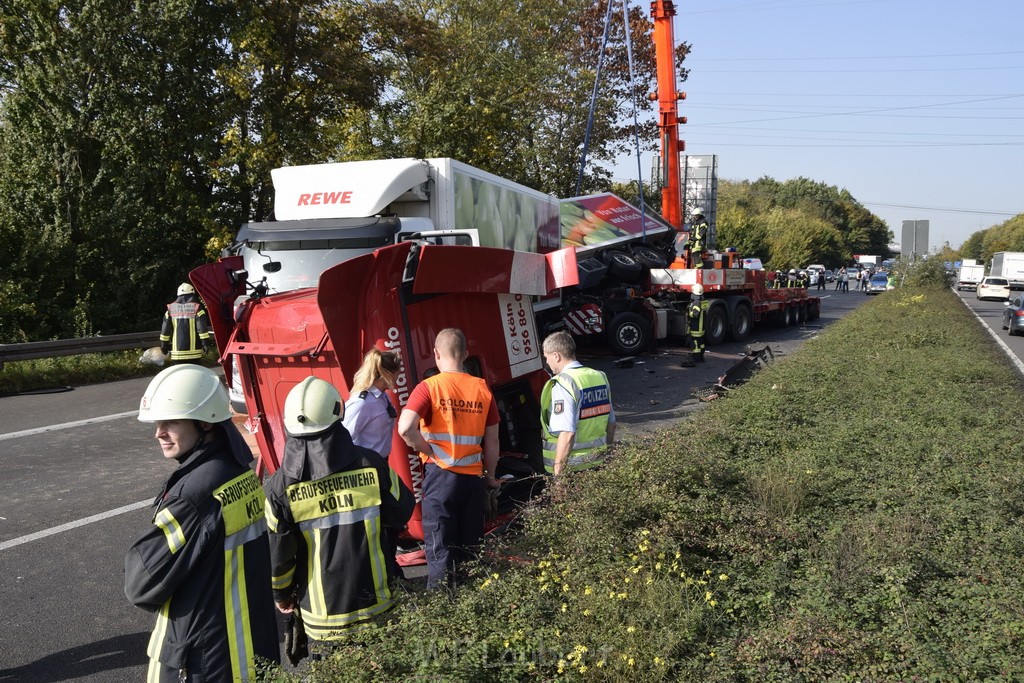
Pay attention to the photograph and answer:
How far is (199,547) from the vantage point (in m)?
2.65

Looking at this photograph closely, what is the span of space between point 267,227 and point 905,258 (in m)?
28.2

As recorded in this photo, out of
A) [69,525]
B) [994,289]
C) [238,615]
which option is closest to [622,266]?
[69,525]

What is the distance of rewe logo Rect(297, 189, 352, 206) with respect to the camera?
9.69 metres

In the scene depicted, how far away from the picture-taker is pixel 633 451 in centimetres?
506

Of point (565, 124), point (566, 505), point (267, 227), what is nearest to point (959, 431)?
point (566, 505)

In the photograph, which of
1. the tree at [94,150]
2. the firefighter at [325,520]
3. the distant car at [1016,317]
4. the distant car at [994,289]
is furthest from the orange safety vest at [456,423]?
the distant car at [994,289]

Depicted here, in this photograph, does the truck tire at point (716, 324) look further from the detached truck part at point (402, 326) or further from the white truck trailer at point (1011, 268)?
the white truck trailer at point (1011, 268)

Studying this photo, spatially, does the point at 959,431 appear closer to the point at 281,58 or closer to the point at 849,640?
the point at 849,640

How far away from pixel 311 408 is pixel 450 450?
54.9 inches

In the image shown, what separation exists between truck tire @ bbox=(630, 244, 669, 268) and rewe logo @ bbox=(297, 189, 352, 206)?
9472 mm

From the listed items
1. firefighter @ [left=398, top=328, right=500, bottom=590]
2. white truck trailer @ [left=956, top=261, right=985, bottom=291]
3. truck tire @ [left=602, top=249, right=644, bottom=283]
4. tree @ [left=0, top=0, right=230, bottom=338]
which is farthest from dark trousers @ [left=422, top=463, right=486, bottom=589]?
white truck trailer @ [left=956, top=261, right=985, bottom=291]

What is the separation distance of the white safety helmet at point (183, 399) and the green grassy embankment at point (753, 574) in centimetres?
Answer: 95

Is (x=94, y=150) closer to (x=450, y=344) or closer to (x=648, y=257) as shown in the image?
(x=648, y=257)

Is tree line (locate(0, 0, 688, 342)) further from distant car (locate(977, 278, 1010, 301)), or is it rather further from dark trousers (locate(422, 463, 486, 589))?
distant car (locate(977, 278, 1010, 301))
